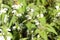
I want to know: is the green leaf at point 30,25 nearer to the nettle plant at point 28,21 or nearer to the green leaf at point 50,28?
the nettle plant at point 28,21

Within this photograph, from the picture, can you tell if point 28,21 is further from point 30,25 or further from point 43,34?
point 43,34

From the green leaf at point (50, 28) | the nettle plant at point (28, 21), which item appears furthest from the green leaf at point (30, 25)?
the green leaf at point (50, 28)

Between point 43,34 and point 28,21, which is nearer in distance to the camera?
point 43,34

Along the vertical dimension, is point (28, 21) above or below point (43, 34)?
above

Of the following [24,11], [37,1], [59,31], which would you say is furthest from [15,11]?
[59,31]

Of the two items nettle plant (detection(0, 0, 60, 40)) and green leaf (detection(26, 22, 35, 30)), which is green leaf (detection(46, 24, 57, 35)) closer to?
nettle plant (detection(0, 0, 60, 40))

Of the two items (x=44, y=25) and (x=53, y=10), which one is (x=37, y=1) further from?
(x=44, y=25)

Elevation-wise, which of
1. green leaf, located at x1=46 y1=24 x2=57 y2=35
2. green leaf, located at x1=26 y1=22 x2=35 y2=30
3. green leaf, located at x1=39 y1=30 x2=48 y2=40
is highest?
green leaf, located at x1=26 y1=22 x2=35 y2=30

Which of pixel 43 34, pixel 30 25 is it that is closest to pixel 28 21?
pixel 30 25

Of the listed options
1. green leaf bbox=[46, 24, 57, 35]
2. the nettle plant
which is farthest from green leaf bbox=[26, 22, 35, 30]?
green leaf bbox=[46, 24, 57, 35]
